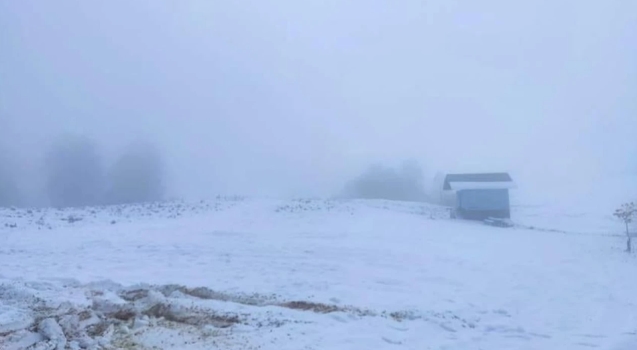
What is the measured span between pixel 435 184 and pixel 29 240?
3653cm

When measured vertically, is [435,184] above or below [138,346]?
above

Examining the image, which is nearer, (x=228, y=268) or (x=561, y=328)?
(x=561, y=328)

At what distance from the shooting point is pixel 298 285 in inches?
507

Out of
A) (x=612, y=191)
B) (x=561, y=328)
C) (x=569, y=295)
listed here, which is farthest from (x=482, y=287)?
(x=612, y=191)

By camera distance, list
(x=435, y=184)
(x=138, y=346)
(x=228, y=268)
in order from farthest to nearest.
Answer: (x=435, y=184) < (x=228, y=268) < (x=138, y=346)

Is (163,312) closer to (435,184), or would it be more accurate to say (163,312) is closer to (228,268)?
(228,268)

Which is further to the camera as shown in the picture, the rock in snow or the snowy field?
the snowy field

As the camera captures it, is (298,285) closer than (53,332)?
No

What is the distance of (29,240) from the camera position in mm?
18453

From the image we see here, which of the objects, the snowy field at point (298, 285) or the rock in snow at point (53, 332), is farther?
the snowy field at point (298, 285)

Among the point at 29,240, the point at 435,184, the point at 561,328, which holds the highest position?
the point at 435,184

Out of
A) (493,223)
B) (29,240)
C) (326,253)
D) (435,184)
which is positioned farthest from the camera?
(435,184)

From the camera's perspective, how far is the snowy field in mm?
9000

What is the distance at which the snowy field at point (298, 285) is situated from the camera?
29.5 ft
